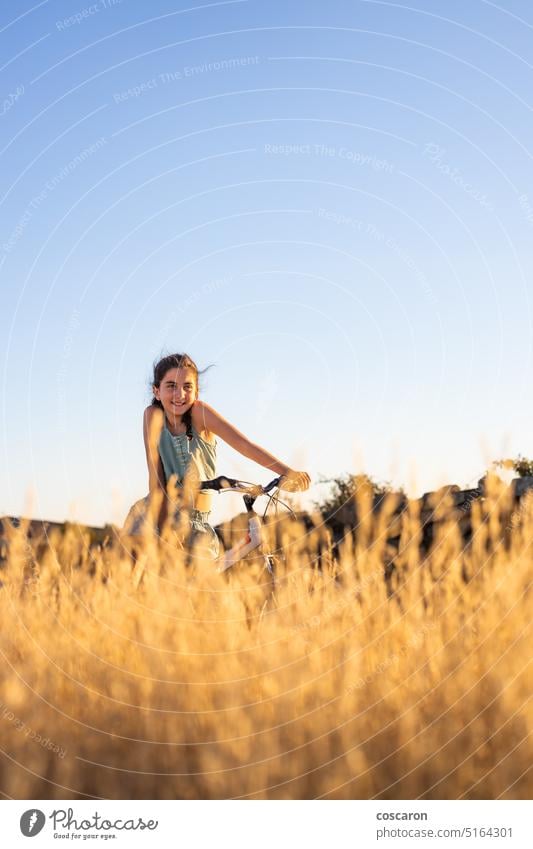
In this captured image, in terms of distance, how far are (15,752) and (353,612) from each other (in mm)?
1786

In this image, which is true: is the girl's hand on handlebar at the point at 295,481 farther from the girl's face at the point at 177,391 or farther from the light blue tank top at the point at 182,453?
the girl's face at the point at 177,391

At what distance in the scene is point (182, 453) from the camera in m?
5.31

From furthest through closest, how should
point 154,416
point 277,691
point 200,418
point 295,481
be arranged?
point 200,418 < point 154,416 < point 295,481 < point 277,691

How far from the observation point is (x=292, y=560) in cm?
521

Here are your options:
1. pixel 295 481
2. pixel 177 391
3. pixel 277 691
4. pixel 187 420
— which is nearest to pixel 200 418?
pixel 187 420

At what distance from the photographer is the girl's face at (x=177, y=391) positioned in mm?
5344

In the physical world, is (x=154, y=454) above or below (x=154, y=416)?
below

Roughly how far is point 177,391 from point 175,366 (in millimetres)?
193

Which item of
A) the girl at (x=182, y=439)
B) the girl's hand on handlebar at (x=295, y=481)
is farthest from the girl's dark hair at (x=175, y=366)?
the girl's hand on handlebar at (x=295, y=481)

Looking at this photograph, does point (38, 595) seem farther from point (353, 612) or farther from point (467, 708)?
point (467, 708)

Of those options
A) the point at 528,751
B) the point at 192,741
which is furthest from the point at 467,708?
the point at 192,741

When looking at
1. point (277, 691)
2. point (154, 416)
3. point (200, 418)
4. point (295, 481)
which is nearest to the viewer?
point (277, 691)

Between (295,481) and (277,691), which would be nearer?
(277,691)

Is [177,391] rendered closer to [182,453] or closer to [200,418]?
[200,418]
